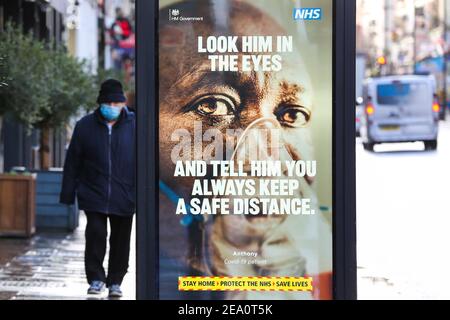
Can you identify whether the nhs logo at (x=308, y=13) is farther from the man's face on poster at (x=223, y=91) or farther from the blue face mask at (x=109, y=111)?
the blue face mask at (x=109, y=111)

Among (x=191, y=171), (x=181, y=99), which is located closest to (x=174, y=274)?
(x=191, y=171)

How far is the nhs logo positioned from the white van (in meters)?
26.0

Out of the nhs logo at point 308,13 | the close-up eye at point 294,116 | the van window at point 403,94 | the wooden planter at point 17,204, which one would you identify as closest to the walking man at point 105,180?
the close-up eye at point 294,116

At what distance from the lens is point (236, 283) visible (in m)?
4.95

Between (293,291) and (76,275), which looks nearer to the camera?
(293,291)

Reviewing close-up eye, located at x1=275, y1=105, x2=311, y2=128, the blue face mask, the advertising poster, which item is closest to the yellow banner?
the advertising poster

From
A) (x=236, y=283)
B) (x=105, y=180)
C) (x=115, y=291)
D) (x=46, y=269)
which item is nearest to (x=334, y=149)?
(x=236, y=283)

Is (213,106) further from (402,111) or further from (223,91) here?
(402,111)

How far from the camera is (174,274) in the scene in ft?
16.2

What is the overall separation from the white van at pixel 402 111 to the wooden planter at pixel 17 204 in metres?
19.5

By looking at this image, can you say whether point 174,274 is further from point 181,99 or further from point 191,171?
point 181,99

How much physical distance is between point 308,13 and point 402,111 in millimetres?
26472

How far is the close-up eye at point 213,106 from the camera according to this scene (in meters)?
4.91
